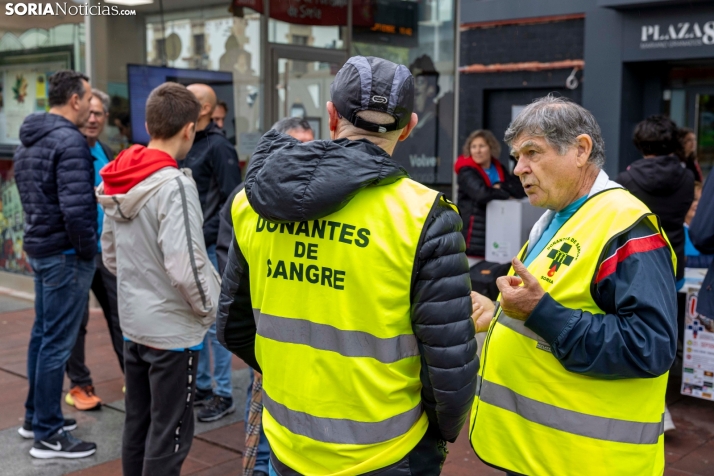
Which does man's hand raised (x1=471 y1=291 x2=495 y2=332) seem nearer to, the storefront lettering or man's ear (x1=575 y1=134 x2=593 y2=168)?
man's ear (x1=575 y1=134 x2=593 y2=168)

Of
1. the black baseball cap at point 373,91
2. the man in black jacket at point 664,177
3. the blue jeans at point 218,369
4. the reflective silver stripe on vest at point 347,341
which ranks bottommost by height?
the blue jeans at point 218,369

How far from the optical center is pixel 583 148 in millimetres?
2379

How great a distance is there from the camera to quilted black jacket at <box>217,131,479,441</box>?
6.44 ft

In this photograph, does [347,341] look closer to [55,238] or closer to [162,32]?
[55,238]

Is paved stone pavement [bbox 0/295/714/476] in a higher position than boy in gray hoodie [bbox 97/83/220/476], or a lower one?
lower

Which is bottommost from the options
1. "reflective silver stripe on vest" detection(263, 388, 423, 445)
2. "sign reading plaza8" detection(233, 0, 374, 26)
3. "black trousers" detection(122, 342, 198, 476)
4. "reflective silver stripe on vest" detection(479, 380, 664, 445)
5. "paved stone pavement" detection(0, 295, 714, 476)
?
"paved stone pavement" detection(0, 295, 714, 476)

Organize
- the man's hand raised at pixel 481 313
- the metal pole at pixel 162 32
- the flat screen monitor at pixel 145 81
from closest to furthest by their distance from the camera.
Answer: the man's hand raised at pixel 481 313 < the flat screen monitor at pixel 145 81 < the metal pole at pixel 162 32

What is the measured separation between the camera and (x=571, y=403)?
2291mm

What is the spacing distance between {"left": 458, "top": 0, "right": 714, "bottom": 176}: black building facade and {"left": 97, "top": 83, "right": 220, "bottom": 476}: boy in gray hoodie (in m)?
9.11

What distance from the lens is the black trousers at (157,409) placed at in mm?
3410

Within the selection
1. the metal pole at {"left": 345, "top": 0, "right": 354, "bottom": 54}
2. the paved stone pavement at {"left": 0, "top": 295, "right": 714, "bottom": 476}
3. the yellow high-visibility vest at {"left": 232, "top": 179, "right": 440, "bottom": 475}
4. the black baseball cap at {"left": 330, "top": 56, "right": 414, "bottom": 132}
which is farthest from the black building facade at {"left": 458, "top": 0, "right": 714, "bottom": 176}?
the yellow high-visibility vest at {"left": 232, "top": 179, "right": 440, "bottom": 475}

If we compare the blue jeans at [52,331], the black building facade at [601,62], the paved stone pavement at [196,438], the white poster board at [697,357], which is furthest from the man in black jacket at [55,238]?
the black building facade at [601,62]

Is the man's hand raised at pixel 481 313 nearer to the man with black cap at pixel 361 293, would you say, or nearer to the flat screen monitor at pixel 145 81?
the man with black cap at pixel 361 293

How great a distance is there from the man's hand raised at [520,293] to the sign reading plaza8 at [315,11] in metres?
6.79
